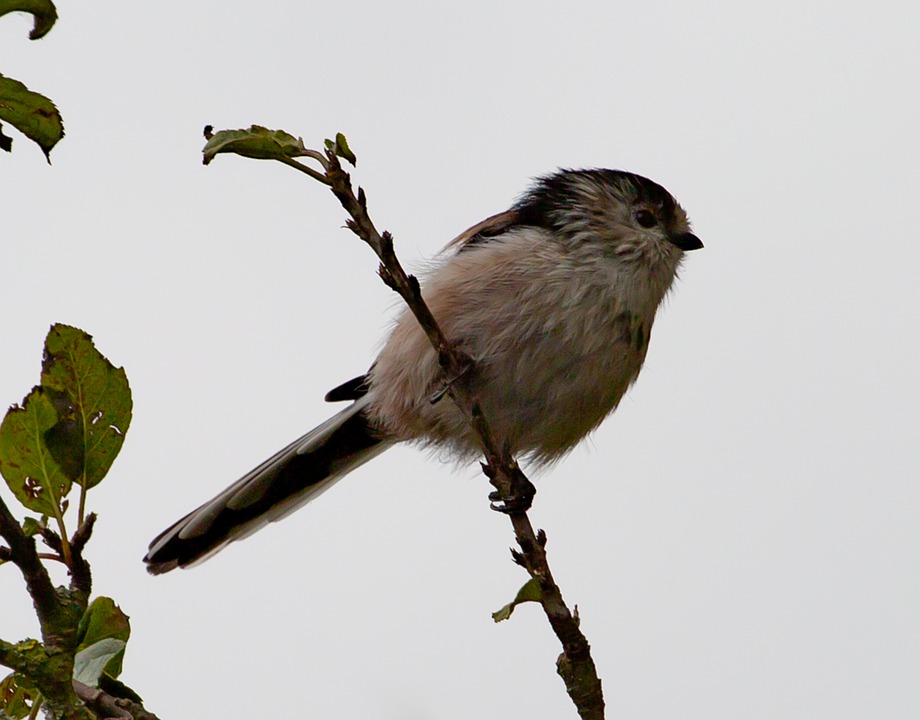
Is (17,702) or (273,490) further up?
(273,490)

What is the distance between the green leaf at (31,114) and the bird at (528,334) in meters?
1.96

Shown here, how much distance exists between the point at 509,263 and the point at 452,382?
116cm

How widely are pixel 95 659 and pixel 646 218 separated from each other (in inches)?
121

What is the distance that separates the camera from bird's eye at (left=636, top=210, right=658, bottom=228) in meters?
4.47

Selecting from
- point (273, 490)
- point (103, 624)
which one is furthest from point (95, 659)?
point (273, 490)

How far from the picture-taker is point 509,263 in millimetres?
3990

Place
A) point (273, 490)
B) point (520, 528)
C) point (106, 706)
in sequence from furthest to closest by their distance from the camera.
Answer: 1. point (273, 490)
2. point (520, 528)
3. point (106, 706)

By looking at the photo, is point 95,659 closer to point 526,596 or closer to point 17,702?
point 17,702

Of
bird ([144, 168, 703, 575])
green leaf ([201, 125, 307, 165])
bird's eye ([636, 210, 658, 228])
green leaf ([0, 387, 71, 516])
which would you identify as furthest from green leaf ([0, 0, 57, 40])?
bird's eye ([636, 210, 658, 228])

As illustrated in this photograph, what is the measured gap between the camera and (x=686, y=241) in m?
4.51

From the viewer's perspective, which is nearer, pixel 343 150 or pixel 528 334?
pixel 343 150

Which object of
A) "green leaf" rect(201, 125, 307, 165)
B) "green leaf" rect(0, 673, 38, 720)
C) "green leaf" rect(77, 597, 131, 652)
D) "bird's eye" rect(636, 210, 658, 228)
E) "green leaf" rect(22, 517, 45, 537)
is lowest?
"green leaf" rect(0, 673, 38, 720)

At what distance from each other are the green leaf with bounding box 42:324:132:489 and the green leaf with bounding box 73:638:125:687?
31cm

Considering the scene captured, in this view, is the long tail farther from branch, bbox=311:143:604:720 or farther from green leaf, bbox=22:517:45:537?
green leaf, bbox=22:517:45:537
